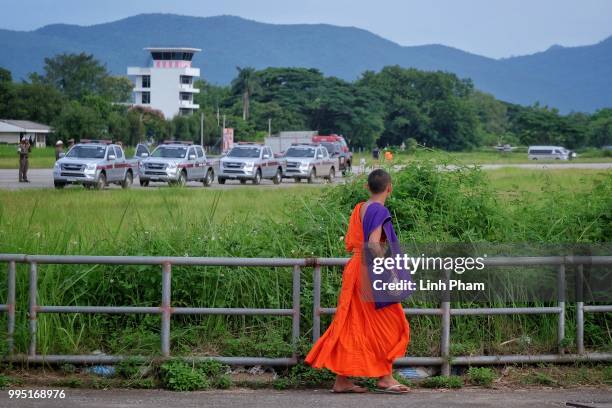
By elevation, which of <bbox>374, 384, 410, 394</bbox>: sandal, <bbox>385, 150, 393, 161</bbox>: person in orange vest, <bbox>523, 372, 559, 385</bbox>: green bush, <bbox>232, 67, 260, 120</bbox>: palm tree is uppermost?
<bbox>232, 67, 260, 120</bbox>: palm tree

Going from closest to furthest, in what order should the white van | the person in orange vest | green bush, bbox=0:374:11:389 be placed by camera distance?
green bush, bbox=0:374:11:389
the person in orange vest
the white van

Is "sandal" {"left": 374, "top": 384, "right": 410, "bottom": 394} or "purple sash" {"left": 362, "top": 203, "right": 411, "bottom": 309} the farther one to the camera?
"sandal" {"left": 374, "top": 384, "right": 410, "bottom": 394}

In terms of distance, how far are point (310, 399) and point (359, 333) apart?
644mm

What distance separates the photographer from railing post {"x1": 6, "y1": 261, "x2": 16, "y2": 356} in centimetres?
815

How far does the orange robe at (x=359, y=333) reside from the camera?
7.48 metres

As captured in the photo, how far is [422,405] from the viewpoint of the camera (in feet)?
24.1

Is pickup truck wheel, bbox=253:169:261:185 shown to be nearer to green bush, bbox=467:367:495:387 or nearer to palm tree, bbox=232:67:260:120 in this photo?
green bush, bbox=467:367:495:387

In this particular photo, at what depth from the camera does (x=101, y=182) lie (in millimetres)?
36250

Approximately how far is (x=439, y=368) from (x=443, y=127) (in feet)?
441

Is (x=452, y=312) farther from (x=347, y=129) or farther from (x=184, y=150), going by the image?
(x=347, y=129)

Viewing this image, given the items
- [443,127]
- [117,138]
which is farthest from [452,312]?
[443,127]

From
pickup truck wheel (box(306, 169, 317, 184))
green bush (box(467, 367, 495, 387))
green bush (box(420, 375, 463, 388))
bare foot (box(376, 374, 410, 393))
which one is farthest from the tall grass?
pickup truck wheel (box(306, 169, 317, 184))

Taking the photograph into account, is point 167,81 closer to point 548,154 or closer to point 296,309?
point 548,154

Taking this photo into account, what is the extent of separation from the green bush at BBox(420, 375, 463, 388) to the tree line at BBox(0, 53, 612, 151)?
91.4 metres
